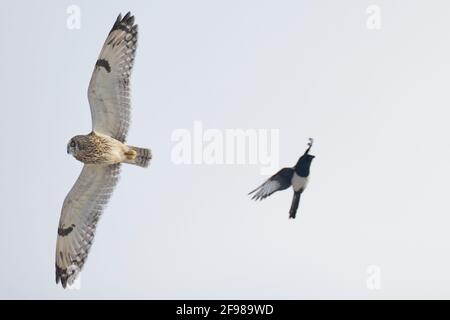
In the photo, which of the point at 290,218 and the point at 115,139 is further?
the point at 290,218

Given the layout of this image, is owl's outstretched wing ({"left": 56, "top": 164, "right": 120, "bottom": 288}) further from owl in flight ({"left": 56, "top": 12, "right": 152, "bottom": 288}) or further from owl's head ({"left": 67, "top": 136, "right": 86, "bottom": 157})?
owl's head ({"left": 67, "top": 136, "right": 86, "bottom": 157})

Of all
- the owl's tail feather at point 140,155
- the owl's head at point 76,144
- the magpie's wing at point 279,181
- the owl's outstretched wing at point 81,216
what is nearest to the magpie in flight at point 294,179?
the magpie's wing at point 279,181

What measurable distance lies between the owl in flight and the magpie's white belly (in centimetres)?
233

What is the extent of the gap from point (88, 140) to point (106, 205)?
1.06 m

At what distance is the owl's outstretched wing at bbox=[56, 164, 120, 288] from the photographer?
38.8ft

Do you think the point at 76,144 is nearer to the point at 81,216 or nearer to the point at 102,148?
the point at 102,148

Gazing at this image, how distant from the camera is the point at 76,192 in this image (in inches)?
468

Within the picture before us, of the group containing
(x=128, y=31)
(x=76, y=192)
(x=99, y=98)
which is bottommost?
(x=76, y=192)

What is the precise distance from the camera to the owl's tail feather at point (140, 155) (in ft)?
37.1

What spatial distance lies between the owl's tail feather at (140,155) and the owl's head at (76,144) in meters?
0.55

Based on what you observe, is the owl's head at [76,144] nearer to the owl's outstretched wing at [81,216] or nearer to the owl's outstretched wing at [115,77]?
the owl's outstretched wing at [115,77]
